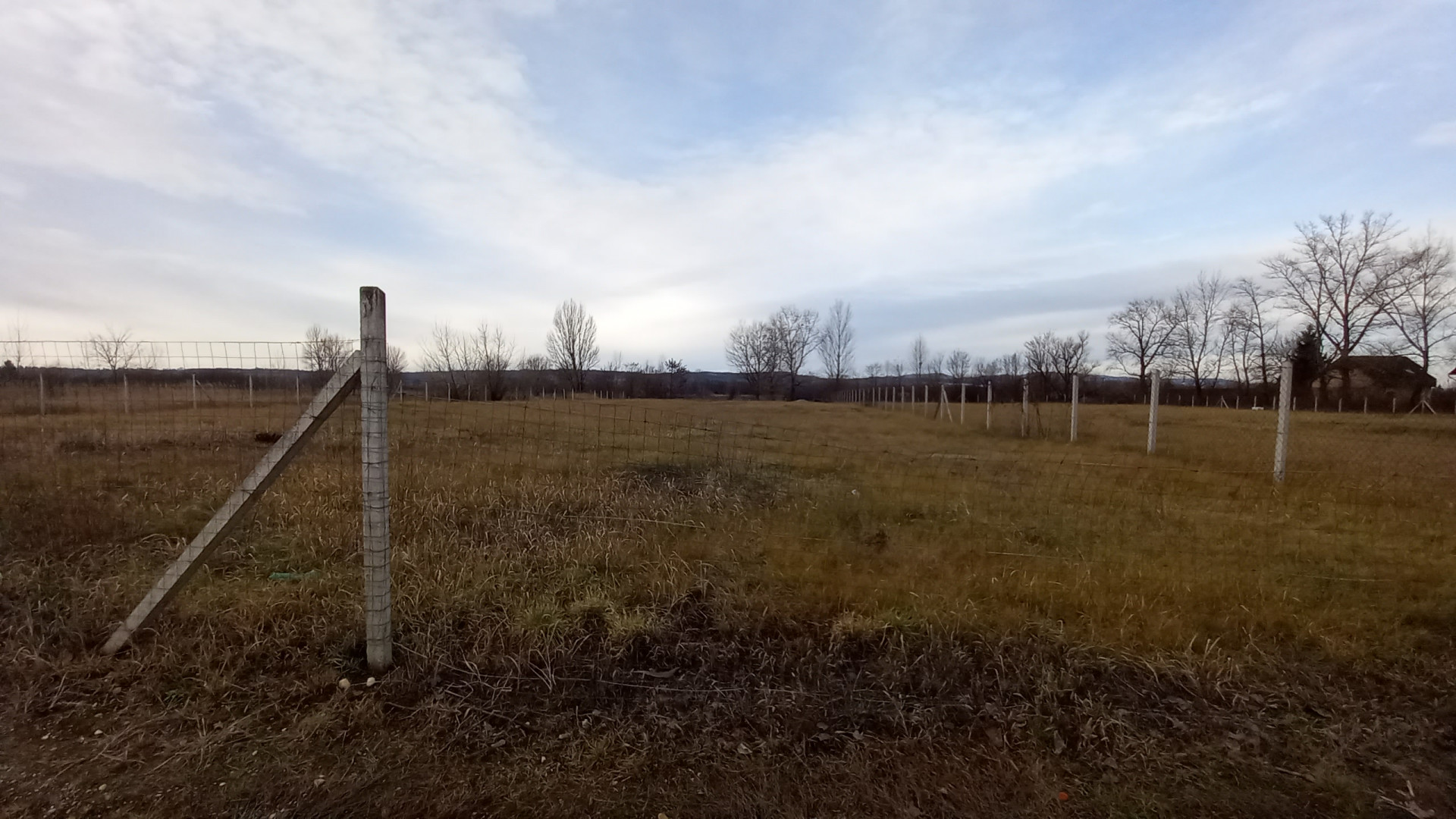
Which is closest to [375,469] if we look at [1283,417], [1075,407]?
[1283,417]

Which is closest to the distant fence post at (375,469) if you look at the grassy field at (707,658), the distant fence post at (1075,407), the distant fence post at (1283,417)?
the grassy field at (707,658)

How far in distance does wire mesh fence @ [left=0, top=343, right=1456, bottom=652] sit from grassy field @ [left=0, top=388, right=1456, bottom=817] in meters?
0.04

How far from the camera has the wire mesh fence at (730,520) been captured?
149 inches

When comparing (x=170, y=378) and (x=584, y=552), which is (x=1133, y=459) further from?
(x=170, y=378)

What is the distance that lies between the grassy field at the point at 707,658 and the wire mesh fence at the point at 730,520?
41 mm

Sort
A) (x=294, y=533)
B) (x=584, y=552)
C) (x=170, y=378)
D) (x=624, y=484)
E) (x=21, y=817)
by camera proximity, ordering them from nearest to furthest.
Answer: (x=21, y=817)
(x=584, y=552)
(x=294, y=533)
(x=170, y=378)
(x=624, y=484)

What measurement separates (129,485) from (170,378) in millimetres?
1726

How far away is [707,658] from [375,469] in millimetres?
1834

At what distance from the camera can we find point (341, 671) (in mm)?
2938

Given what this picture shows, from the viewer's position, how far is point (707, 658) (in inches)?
124

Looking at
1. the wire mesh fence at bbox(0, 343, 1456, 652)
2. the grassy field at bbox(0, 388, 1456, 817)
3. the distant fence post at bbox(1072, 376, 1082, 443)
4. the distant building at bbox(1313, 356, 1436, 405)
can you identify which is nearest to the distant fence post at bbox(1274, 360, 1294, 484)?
the wire mesh fence at bbox(0, 343, 1456, 652)

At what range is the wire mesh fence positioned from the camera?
3795 millimetres

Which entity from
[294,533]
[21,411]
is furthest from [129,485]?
[294,533]

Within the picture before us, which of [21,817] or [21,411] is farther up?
[21,411]
